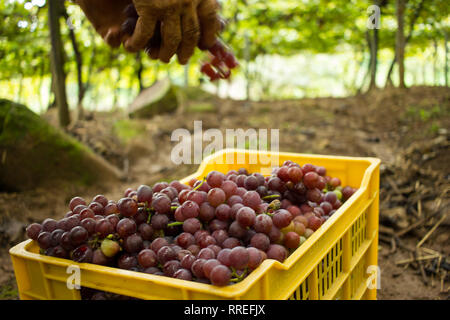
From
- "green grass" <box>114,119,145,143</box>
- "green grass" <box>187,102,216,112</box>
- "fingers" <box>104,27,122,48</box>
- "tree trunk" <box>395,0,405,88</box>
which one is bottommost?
"green grass" <box>114,119,145,143</box>

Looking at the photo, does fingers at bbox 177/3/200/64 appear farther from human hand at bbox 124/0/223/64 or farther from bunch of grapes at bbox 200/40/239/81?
bunch of grapes at bbox 200/40/239/81

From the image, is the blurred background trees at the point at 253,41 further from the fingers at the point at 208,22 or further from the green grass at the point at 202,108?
the green grass at the point at 202,108

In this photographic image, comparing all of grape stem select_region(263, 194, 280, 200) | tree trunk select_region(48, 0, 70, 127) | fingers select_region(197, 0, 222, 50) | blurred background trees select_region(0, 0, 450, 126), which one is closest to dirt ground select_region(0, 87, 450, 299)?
tree trunk select_region(48, 0, 70, 127)

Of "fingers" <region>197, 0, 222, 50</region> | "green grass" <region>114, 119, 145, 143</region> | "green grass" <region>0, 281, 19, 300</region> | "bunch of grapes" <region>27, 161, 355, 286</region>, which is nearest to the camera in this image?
"bunch of grapes" <region>27, 161, 355, 286</region>

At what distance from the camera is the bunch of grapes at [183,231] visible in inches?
43.7

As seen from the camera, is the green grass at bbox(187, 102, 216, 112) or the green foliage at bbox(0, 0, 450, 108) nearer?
the green foliage at bbox(0, 0, 450, 108)

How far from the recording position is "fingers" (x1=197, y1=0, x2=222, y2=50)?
5.12 ft

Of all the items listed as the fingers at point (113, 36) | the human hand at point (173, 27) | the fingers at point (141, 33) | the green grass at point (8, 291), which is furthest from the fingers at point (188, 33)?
the green grass at point (8, 291)

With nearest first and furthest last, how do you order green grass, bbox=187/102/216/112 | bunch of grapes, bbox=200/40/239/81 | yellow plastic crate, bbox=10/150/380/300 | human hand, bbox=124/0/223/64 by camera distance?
yellow plastic crate, bbox=10/150/380/300 → human hand, bbox=124/0/223/64 → bunch of grapes, bbox=200/40/239/81 → green grass, bbox=187/102/216/112

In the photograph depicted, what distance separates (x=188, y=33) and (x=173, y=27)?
3.2 inches

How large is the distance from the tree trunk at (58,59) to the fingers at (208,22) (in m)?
2.68

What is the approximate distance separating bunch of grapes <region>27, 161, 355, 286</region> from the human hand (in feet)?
1.78

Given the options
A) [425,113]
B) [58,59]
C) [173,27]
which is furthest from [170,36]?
[425,113]

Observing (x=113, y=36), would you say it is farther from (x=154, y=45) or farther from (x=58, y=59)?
(x=58, y=59)
